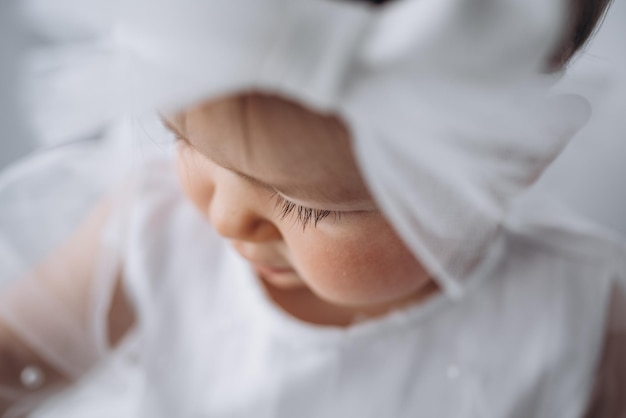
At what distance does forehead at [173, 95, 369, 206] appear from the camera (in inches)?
12.5

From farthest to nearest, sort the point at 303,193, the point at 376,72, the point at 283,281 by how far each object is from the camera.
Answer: the point at 283,281
the point at 303,193
the point at 376,72

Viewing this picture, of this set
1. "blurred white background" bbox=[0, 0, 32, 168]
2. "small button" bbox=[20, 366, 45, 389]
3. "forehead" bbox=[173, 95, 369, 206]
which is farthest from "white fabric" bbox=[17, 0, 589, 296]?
"small button" bbox=[20, 366, 45, 389]

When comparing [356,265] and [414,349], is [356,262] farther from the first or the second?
[414,349]

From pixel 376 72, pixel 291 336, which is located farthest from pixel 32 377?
pixel 376 72

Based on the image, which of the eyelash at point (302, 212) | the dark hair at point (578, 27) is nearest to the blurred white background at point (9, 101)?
the eyelash at point (302, 212)

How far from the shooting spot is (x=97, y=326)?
663mm

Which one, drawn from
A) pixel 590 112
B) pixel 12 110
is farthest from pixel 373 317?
pixel 12 110

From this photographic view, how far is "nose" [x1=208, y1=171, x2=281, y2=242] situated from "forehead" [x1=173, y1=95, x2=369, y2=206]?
0.16 feet

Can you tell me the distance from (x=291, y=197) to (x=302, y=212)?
0.10ft

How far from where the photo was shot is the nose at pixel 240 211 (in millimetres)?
424

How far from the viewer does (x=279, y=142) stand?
1.08ft

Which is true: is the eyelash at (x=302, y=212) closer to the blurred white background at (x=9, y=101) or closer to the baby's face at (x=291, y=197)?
the baby's face at (x=291, y=197)

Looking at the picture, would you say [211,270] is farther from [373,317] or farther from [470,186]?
[470,186]

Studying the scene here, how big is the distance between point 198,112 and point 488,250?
14.3 inches
